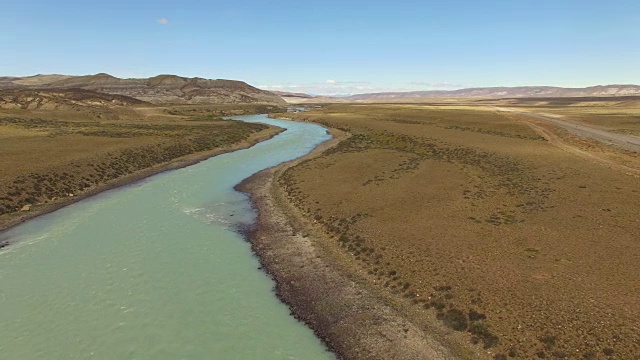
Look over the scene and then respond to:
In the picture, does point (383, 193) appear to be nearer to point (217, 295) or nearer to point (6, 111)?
point (217, 295)

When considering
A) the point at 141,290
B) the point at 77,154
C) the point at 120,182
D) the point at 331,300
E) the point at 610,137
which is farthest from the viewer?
the point at 610,137

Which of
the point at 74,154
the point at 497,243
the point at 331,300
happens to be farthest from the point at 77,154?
the point at 497,243

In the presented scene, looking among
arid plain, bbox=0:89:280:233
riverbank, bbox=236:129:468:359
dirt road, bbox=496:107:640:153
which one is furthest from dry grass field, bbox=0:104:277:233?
dirt road, bbox=496:107:640:153

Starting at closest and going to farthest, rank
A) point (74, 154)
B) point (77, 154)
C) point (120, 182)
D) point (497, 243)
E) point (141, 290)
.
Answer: point (141, 290), point (497, 243), point (120, 182), point (74, 154), point (77, 154)

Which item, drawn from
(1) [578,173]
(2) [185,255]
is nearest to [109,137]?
(2) [185,255]

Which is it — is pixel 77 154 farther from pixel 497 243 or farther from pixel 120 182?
pixel 497 243
